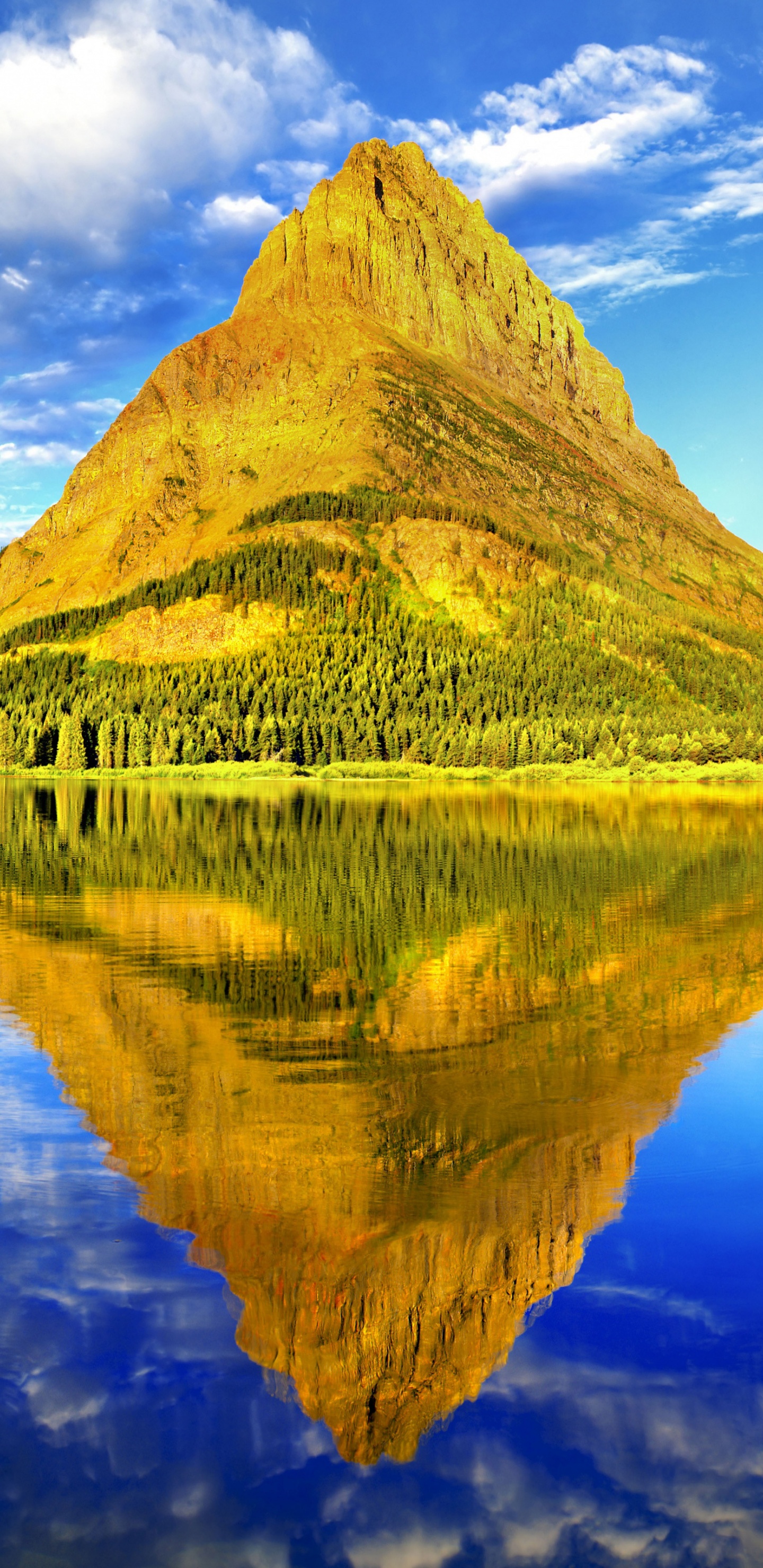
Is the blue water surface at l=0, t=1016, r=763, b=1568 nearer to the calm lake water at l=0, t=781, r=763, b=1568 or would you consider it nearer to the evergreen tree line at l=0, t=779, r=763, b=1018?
the calm lake water at l=0, t=781, r=763, b=1568

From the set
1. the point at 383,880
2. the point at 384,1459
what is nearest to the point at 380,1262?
the point at 384,1459

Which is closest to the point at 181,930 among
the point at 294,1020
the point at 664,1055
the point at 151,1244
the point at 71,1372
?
the point at 294,1020

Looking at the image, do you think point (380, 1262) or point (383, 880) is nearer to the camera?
point (380, 1262)

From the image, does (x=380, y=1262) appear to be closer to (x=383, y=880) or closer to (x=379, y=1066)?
(x=379, y=1066)

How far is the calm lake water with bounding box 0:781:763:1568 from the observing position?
8430mm

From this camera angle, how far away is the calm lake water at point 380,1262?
332 inches

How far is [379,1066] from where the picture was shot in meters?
19.4

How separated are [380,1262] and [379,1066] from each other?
7673 millimetres

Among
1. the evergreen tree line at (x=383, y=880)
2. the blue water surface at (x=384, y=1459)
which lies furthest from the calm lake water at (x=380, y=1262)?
the evergreen tree line at (x=383, y=880)

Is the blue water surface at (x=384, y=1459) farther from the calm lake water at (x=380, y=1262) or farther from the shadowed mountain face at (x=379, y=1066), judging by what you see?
the shadowed mountain face at (x=379, y=1066)

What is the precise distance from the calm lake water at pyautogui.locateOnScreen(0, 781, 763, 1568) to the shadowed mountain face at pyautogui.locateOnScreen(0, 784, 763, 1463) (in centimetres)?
7

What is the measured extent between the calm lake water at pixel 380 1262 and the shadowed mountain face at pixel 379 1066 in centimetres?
Answer: 7

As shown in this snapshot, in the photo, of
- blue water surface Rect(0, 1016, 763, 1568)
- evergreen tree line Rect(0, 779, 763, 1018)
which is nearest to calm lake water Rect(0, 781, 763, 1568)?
blue water surface Rect(0, 1016, 763, 1568)

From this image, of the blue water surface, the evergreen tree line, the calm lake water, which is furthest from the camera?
the evergreen tree line
